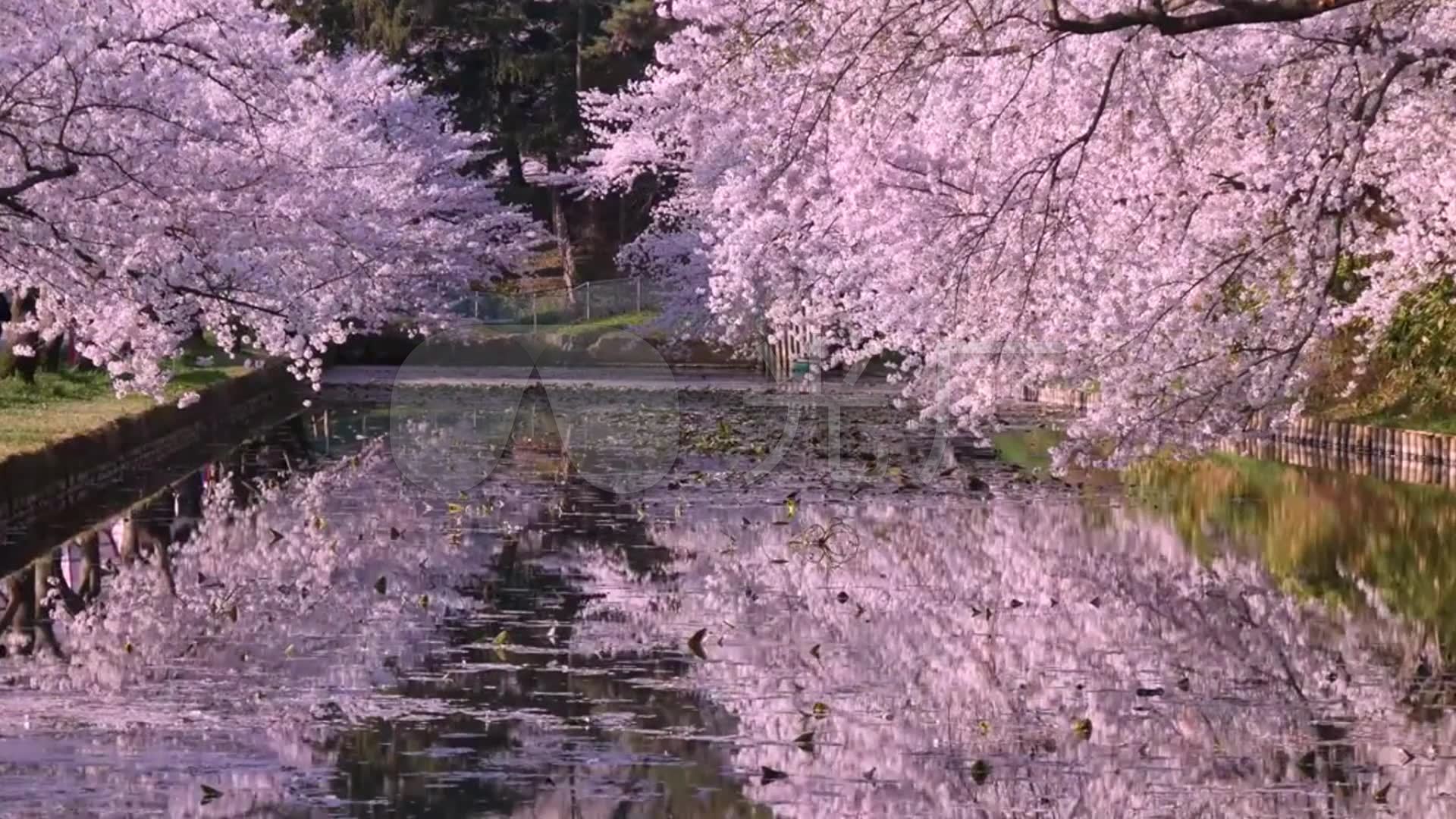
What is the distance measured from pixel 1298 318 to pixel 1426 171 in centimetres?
344

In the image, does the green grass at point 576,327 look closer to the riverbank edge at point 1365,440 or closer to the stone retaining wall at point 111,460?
the stone retaining wall at point 111,460

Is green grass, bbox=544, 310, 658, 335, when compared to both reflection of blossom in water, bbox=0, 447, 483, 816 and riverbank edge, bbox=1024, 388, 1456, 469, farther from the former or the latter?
reflection of blossom in water, bbox=0, 447, 483, 816

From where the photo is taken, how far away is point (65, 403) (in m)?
33.6

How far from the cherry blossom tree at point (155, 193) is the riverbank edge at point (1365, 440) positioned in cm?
1051

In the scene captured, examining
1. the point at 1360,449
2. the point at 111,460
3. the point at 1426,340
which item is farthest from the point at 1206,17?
the point at 1360,449

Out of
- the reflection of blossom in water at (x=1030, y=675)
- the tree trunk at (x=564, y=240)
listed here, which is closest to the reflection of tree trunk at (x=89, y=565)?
the reflection of blossom in water at (x=1030, y=675)

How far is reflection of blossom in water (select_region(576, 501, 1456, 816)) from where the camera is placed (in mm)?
11672

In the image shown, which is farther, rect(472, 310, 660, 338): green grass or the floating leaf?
rect(472, 310, 660, 338): green grass

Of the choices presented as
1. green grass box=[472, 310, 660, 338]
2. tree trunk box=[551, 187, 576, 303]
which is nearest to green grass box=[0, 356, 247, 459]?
green grass box=[472, 310, 660, 338]

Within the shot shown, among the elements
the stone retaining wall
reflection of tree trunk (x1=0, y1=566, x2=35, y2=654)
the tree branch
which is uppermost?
the tree branch

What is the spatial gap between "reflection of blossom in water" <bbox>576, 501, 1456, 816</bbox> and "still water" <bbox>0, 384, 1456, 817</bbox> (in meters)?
0.04

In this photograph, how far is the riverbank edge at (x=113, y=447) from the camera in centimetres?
2406

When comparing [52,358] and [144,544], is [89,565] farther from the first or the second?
[52,358]

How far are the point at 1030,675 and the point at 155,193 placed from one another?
33.6ft
